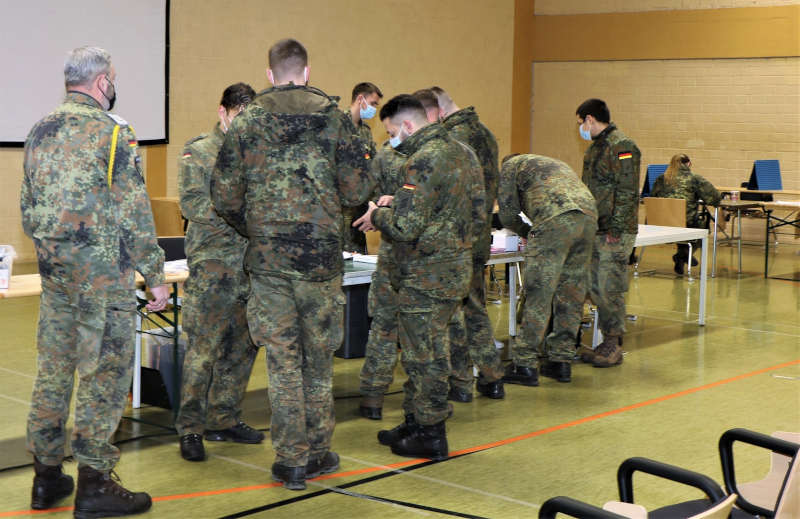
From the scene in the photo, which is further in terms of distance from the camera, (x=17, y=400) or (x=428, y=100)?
(x=17, y=400)

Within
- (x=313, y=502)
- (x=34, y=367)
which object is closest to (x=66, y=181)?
(x=313, y=502)

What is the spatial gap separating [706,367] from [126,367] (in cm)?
428

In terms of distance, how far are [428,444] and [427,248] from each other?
0.92 meters

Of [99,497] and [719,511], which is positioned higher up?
[719,511]

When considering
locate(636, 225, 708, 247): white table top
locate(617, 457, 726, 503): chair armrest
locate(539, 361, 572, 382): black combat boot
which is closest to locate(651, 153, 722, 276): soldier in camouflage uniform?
locate(636, 225, 708, 247): white table top

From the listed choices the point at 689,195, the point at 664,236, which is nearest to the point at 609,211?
the point at 664,236

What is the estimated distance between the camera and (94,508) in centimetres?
367

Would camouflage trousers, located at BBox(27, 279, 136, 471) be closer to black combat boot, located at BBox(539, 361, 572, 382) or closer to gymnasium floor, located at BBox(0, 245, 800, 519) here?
gymnasium floor, located at BBox(0, 245, 800, 519)

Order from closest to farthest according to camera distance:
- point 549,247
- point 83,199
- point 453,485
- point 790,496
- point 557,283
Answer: point 790,496, point 83,199, point 453,485, point 549,247, point 557,283

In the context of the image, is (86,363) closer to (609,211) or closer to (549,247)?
(549,247)

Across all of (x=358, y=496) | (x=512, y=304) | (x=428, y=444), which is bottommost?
(x=358, y=496)

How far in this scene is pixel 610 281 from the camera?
6.59 metres

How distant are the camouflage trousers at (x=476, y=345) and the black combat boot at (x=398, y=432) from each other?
0.64m

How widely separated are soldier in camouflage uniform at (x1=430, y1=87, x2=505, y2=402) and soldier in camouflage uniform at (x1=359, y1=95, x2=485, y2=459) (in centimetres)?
85
